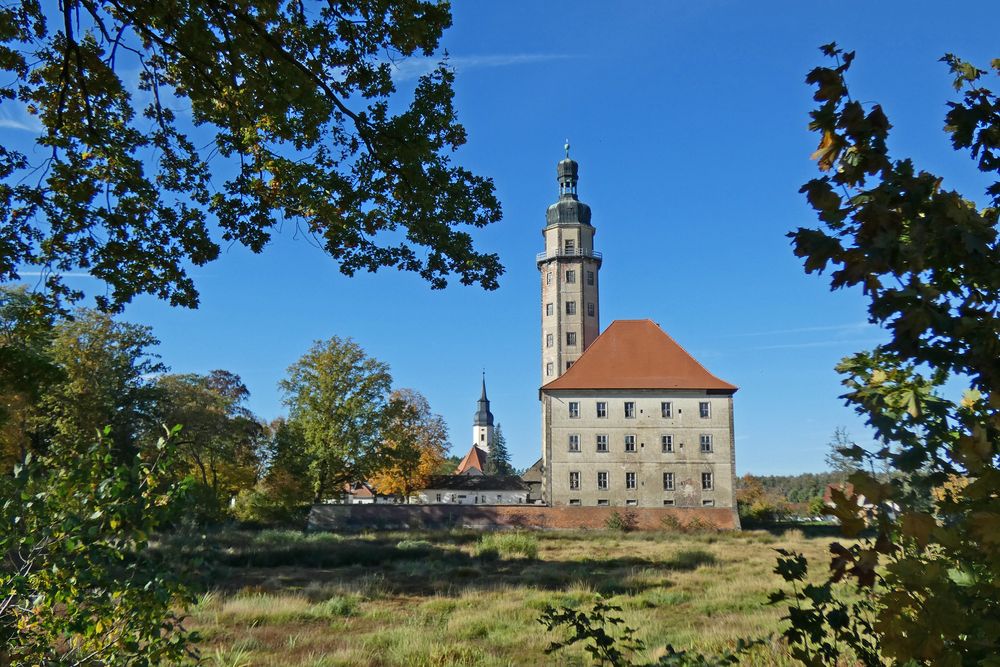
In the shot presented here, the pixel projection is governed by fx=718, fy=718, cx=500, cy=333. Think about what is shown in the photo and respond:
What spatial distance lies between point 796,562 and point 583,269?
179 ft

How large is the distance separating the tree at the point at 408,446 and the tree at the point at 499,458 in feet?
85.3

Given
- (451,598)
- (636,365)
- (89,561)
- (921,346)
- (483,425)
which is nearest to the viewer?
(921,346)

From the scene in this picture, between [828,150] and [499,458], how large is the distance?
9488cm

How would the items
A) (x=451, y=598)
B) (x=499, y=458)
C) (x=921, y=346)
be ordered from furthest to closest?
(x=499, y=458), (x=451, y=598), (x=921, y=346)

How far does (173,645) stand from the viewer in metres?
4.80

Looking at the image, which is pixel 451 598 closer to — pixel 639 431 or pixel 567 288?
pixel 639 431

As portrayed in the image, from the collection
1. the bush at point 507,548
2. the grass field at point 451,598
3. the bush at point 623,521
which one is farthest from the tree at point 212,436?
the bush at point 623,521

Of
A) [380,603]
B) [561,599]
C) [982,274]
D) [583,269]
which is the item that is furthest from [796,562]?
[583,269]

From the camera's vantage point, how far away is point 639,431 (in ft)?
152

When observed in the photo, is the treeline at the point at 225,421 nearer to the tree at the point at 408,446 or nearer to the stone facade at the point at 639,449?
the tree at the point at 408,446

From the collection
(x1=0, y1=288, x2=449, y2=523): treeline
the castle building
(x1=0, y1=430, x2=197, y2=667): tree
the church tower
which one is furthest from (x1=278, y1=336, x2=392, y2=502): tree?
the church tower

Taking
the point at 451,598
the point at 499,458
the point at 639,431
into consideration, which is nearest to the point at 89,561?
the point at 451,598

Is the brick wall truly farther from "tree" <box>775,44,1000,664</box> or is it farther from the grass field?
"tree" <box>775,44,1000,664</box>

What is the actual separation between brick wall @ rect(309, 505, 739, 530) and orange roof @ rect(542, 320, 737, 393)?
807 centimetres
